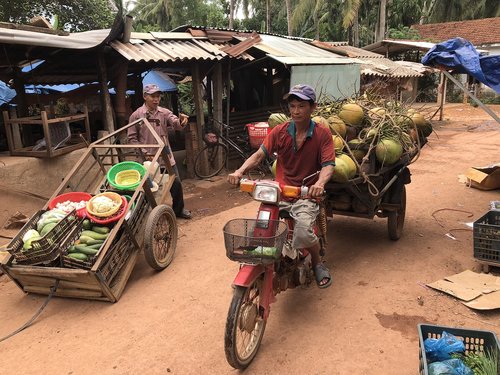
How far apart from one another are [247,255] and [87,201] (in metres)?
2.37

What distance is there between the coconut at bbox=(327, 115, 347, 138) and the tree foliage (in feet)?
51.4

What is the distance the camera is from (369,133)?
4430 millimetres

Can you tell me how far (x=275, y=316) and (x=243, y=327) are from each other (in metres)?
0.80

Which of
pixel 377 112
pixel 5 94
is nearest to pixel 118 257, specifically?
pixel 377 112

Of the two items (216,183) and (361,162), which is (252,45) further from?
(361,162)

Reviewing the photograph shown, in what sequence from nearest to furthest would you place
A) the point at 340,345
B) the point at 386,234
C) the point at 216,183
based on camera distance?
the point at 340,345, the point at 386,234, the point at 216,183

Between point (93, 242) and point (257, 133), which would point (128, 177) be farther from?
point (257, 133)

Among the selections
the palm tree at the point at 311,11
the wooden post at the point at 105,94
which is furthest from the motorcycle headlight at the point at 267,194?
the palm tree at the point at 311,11

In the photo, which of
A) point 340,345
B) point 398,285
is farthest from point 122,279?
point 398,285

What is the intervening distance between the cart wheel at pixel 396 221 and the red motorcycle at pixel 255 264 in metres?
2.08

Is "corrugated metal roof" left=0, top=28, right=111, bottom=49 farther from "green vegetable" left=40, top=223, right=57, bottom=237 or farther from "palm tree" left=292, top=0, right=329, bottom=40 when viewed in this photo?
"palm tree" left=292, top=0, right=329, bottom=40

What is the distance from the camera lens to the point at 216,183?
8.69 meters

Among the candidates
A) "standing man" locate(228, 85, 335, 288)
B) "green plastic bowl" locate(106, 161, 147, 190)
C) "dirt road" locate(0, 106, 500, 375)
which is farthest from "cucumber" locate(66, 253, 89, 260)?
"standing man" locate(228, 85, 335, 288)

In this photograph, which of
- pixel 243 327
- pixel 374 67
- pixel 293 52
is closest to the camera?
pixel 243 327
